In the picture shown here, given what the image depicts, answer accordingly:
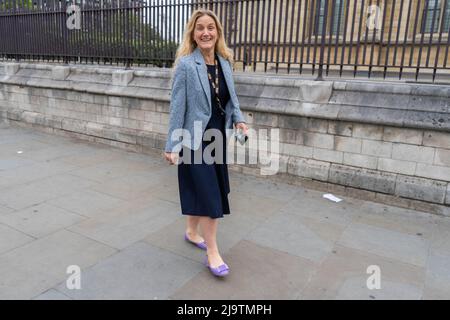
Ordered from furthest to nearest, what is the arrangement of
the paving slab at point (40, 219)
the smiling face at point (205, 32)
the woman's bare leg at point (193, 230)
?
the paving slab at point (40, 219) < the woman's bare leg at point (193, 230) < the smiling face at point (205, 32)

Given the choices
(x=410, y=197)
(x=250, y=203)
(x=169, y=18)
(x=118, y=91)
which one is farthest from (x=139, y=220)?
(x=169, y=18)

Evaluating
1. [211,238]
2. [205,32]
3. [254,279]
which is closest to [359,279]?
[254,279]

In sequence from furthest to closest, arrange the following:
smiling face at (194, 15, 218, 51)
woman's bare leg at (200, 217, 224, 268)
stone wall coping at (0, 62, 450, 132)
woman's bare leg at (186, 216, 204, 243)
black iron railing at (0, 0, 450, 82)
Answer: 1. black iron railing at (0, 0, 450, 82)
2. stone wall coping at (0, 62, 450, 132)
3. woman's bare leg at (186, 216, 204, 243)
4. woman's bare leg at (200, 217, 224, 268)
5. smiling face at (194, 15, 218, 51)

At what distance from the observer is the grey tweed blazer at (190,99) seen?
2920 millimetres

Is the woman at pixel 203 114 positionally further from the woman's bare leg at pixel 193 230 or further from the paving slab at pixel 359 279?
the paving slab at pixel 359 279

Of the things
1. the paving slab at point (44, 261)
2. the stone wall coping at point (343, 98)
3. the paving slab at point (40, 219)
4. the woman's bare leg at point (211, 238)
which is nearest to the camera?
the paving slab at point (44, 261)

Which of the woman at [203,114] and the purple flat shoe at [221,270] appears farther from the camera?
the purple flat shoe at [221,270]

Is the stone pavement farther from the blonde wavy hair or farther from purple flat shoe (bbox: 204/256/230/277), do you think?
the blonde wavy hair

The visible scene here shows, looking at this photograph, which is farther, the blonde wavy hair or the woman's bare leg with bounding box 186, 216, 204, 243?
the woman's bare leg with bounding box 186, 216, 204, 243

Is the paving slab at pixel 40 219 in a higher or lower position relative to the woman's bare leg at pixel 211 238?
lower

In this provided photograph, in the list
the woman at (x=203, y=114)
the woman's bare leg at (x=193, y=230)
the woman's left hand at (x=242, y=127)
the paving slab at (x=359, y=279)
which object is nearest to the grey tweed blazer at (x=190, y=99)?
the woman at (x=203, y=114)

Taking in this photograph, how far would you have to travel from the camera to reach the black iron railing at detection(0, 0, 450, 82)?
530cm

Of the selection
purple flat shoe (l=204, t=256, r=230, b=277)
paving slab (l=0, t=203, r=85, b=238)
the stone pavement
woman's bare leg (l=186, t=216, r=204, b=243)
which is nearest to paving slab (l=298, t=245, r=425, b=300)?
the stone pavement
